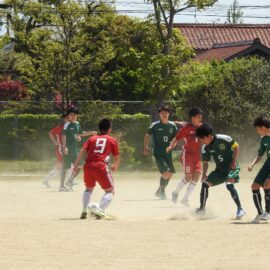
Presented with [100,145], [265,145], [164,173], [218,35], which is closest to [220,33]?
[218,35]

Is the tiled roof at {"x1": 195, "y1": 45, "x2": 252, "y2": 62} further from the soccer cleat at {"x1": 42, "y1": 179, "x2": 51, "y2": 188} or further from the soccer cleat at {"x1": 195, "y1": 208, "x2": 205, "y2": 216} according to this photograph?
the soccer cleat at {"x1": 195, "y1": 208, "x2": 205, "y2": 216}

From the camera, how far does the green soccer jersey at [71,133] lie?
66.1 feet

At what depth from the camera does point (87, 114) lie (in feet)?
92.6

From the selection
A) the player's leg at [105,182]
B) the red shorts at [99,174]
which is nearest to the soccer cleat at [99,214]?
the player's leg at [105,182]

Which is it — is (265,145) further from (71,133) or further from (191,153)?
(71,133)

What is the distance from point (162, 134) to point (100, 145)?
4569 mm

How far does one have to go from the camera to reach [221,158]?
13883 millimetres

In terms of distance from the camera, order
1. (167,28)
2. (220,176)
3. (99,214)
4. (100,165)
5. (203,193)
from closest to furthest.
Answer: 1. (99,214)
2. (100,165)
3. (220,176)
4. (203,193)
5. (167,28)

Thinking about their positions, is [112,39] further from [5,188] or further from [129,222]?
[129,222]

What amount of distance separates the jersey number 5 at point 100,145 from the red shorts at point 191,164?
339 cm

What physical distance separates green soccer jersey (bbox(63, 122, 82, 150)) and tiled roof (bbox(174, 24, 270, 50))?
28.8m

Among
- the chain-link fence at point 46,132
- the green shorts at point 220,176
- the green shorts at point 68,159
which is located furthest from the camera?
the chain-link fence at point 46,132

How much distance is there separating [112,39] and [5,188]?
43.2 feet

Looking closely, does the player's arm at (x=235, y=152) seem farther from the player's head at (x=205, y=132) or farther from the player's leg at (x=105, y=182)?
the player's leg at (x=105, y=182)
